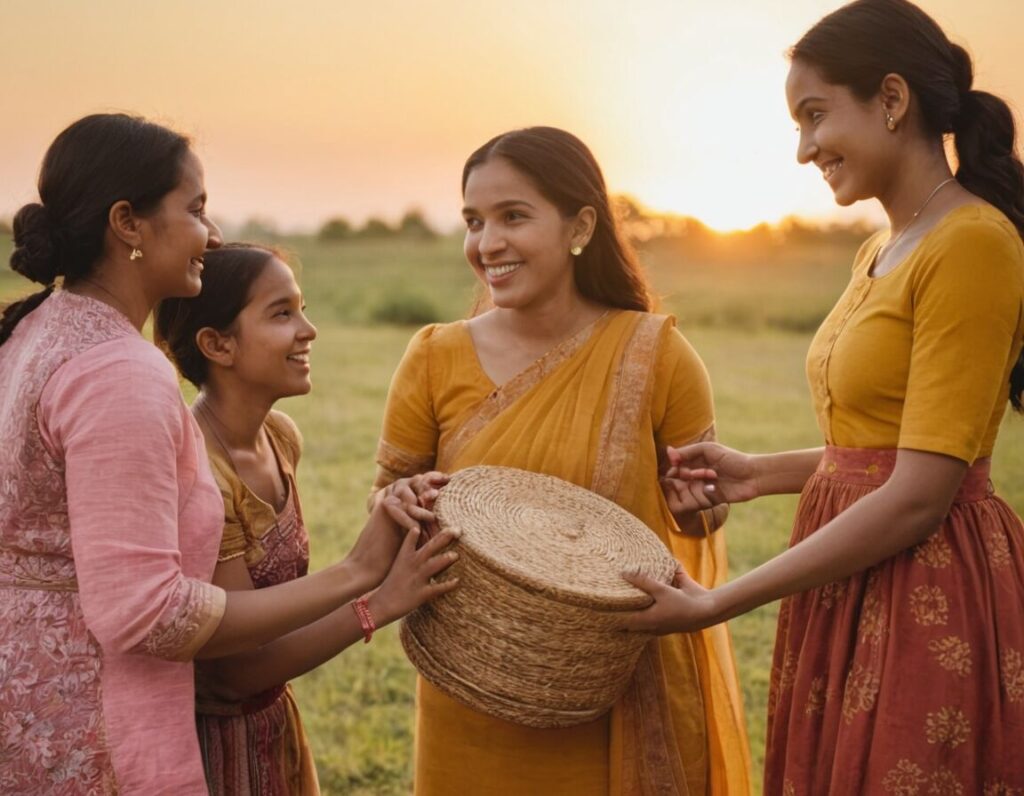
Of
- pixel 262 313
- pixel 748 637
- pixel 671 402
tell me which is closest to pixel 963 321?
pixel 671 402

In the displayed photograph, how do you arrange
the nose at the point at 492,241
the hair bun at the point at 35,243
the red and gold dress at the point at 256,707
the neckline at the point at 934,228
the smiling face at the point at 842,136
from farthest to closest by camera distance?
the nose at the point at 492,241
the red and gold dress at the point at 256,707
the smiling face at the point at 842,136
the neckline at the point at 934,228
the hair bun at the point at 35,243

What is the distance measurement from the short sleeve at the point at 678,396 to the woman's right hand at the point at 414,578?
0.84 metres

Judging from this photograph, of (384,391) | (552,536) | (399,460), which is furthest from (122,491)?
(384,391)

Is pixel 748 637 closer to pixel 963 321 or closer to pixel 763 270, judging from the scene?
pixel 963 321

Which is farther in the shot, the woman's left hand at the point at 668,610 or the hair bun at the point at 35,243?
the woman's left hand at the point at 668,610

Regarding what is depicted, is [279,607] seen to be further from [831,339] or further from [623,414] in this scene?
[831,339]

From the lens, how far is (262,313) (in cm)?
278

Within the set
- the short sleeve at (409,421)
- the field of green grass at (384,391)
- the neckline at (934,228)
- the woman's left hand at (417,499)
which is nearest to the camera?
the neckline at (934,228)

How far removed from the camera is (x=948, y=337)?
85.0 inches

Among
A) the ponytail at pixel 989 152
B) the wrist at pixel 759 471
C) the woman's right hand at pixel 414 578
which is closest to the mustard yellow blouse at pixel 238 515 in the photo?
the woman's right hand at pixel 414 578

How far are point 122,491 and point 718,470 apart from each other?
5.30 feet

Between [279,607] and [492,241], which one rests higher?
[492,241]

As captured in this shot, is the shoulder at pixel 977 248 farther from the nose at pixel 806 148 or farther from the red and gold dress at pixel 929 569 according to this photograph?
the nose at pixel 806 148

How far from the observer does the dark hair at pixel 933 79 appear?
2.31 metres
